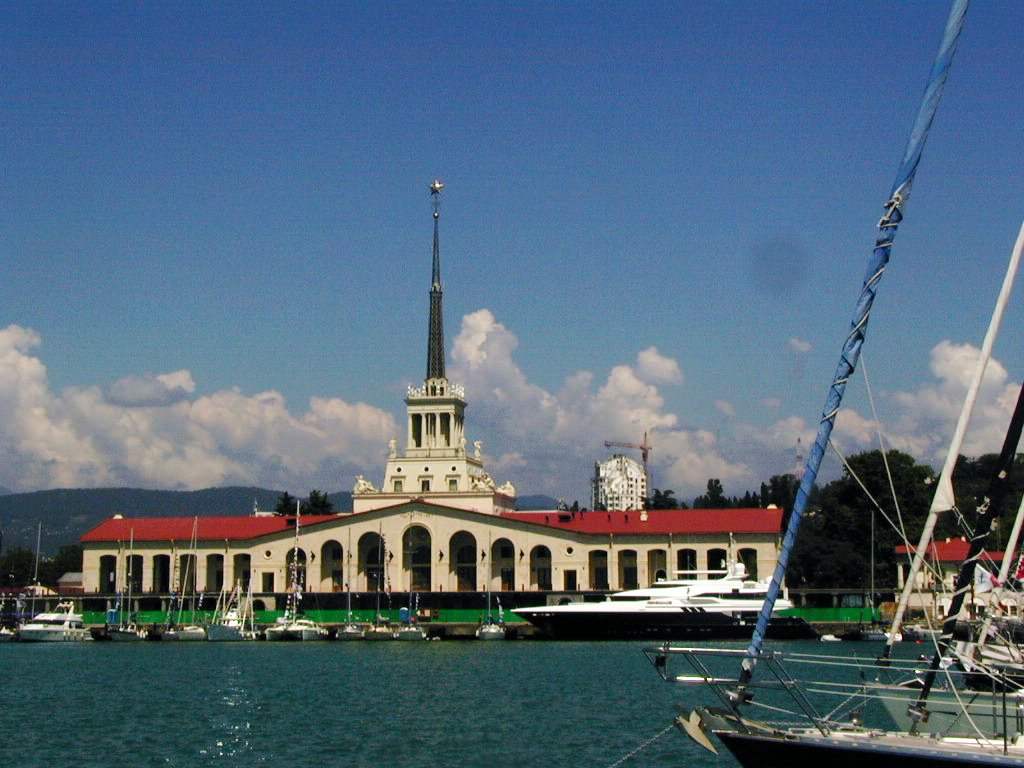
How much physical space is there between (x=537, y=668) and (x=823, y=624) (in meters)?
50.9

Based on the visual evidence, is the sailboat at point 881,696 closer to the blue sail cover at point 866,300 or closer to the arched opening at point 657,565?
the blue sail cover at point 866,300

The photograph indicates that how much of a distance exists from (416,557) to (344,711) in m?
81.8

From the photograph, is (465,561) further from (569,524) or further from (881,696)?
(881,696)

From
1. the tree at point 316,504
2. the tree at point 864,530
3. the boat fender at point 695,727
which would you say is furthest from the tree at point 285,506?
the boat fender at point 695,727

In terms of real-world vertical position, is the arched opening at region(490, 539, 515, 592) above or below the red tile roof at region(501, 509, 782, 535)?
below

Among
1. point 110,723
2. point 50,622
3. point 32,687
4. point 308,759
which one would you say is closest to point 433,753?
point 308,759

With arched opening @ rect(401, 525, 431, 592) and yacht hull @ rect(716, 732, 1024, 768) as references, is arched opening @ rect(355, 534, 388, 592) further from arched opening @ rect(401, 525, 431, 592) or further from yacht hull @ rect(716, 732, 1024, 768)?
yacht hull @ rect(716, 732, 1024, 768)

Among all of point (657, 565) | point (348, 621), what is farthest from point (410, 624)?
point (657, 565)

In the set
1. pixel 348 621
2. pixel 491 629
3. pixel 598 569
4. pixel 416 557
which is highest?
pixel 416 557

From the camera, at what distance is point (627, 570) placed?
12938cm

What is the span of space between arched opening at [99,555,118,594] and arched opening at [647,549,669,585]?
166 feet

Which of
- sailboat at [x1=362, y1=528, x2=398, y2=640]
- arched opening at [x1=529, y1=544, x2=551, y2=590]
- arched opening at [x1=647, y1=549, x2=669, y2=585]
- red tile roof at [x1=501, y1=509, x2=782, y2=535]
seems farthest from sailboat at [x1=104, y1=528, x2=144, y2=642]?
arched opening at [x1=647, y1=549, x2=669, y2=585]

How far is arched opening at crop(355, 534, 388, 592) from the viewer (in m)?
131

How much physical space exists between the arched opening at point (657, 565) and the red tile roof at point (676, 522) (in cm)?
241
